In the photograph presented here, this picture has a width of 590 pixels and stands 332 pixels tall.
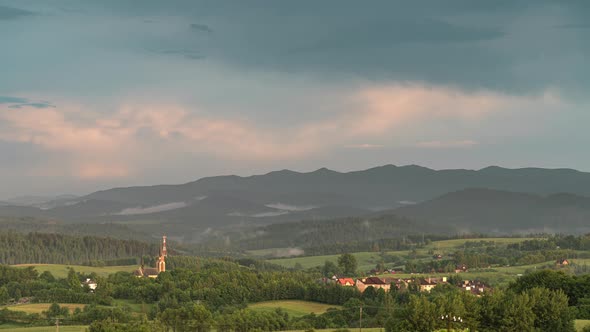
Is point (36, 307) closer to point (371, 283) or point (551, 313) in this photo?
point (371, 283)

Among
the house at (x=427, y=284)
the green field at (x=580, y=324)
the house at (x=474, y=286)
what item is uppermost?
the green field at (x=580, y=324)

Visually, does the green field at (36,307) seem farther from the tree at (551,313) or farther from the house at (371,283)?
the tree at (551,313)

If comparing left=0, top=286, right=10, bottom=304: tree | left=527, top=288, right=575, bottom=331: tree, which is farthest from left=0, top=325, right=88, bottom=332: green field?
left=527, top=288, right=575, bottom=331: tree

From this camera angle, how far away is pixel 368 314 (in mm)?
148375

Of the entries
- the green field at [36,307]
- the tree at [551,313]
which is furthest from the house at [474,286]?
the green field at [36,307]

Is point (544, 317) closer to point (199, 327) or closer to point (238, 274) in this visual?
point (199, 327)

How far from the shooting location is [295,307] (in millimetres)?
159375

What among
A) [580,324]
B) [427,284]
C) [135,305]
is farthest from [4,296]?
[580,324]

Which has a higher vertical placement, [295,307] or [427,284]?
[427,284]

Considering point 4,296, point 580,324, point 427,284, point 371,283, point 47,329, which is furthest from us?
point 371,283

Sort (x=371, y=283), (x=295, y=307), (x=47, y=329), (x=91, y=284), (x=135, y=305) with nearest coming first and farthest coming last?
(x=47, y=329) → (x=295, y=307) → (x=135, y=305) → (x=91, y=284) → (x=371, y=283)

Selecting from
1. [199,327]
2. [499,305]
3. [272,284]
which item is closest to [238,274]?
[272,284]

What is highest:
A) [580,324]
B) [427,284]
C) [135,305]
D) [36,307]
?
[580,324]

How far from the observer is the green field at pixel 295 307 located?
15350cm
